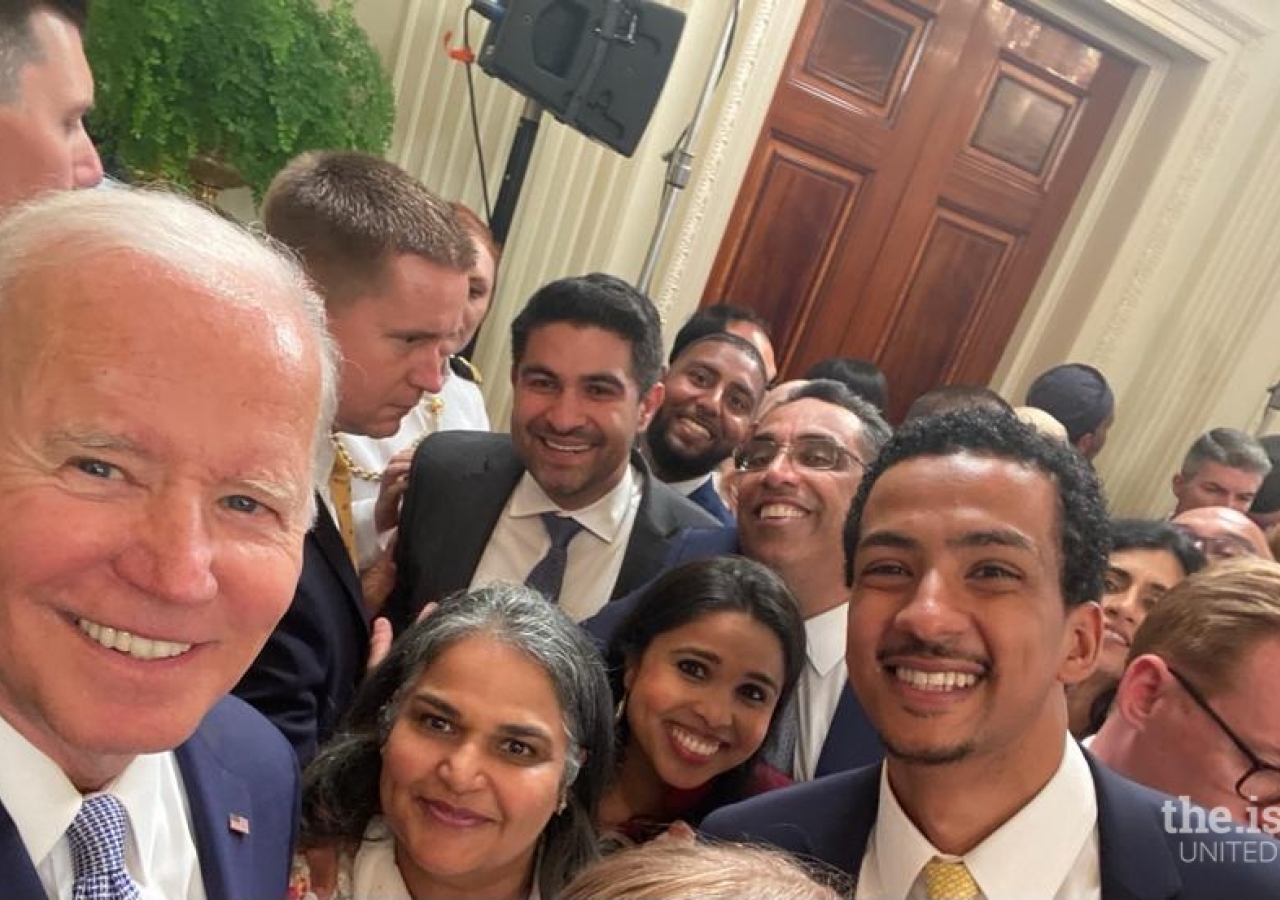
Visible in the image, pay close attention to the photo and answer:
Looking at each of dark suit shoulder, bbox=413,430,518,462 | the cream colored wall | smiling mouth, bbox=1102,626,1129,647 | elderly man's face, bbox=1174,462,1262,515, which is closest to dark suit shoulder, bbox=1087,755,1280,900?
smiling mouth, bbox=1102,626,1129,647

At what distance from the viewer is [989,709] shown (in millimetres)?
1140

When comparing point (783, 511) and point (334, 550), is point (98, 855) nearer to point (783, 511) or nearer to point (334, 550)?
point (334, 550)

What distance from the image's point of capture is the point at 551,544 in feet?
6.73

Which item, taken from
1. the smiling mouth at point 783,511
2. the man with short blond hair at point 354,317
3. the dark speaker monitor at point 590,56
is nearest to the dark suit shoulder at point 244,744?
the man with short blond hair at point 354,317

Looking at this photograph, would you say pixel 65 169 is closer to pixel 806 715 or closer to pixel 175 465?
pixel 175 465

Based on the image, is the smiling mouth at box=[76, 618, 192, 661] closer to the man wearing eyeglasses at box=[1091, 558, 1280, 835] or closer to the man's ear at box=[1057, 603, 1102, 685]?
the man's ear at box=[1057, 603, 1102, 685]

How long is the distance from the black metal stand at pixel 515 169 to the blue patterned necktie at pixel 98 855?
2.38 meters

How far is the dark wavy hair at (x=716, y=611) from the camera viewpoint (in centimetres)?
159

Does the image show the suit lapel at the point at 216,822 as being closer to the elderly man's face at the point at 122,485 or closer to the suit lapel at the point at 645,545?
the elderly man's face at the point at 122,485

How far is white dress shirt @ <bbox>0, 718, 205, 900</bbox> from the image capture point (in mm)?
785

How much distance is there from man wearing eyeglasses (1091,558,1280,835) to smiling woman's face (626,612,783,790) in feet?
1.80

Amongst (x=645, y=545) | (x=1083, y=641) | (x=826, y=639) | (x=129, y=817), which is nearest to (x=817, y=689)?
(x=826, y=639)

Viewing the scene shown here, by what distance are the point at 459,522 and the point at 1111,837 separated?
1.33 metres

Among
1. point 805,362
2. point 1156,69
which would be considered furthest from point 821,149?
point 1156,69
